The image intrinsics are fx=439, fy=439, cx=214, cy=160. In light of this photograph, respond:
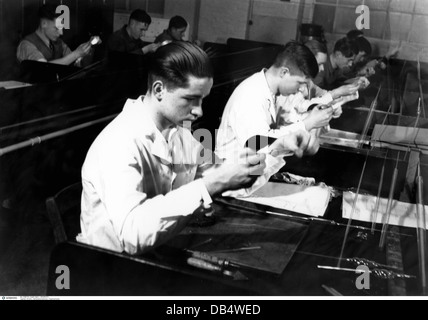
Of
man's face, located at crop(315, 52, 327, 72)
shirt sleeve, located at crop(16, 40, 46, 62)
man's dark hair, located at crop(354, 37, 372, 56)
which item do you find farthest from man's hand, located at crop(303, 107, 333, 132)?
shirt sleeve, located at crop(16, 40, 46, 62)

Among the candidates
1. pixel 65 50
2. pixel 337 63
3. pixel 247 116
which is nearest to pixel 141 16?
pixel 65 50

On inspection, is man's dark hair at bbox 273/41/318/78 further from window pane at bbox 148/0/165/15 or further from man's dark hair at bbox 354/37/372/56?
window pane at bbox 148/0/165/15

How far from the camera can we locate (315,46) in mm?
2588

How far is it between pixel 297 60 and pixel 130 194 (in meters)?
1.53

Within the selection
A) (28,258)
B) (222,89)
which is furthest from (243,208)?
(28,258)

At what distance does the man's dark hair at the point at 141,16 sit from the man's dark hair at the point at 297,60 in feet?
2.49

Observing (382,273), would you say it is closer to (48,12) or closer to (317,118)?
(317,118)

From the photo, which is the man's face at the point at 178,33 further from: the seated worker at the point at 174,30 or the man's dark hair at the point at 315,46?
the man's dark hair at the point at 315,46

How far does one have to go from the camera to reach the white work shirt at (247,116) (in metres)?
2.47

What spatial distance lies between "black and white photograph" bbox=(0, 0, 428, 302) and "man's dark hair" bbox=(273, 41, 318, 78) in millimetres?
11

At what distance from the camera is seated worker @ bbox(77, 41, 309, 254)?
1.38 m

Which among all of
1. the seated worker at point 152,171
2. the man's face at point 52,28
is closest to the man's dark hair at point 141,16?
the man's face at point 52,28

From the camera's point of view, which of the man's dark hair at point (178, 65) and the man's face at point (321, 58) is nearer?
the man's dark hair at point (178, 65)
